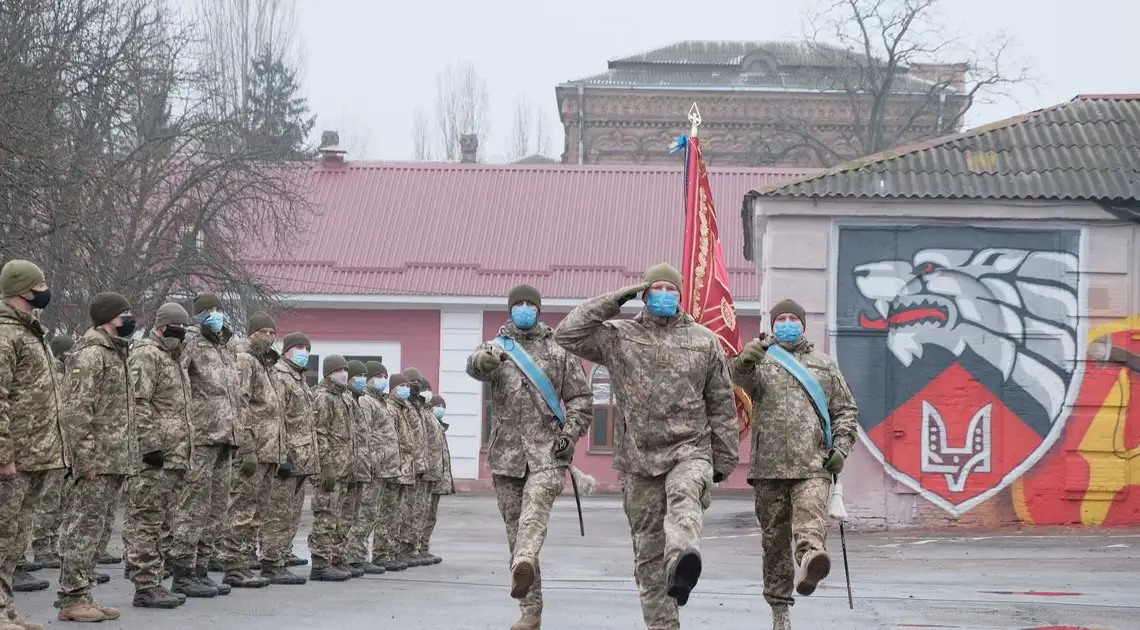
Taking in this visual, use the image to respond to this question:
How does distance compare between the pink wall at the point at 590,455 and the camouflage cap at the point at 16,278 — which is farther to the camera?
the pink wall at the point at 590,455

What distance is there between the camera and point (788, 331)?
36.7 feet

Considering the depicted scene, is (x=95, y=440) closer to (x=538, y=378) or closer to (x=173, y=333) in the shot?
(x=173, y=333)

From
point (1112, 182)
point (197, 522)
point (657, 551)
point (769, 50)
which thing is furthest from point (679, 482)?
point (769, 50)

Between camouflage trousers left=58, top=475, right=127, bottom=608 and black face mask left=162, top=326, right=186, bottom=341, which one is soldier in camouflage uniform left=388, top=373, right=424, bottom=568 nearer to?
black face mask left=162, top=326, right=186, bottom=341

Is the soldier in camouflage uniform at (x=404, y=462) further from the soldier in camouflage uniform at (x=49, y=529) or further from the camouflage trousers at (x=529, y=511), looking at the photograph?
the camouflage trousers at (x=529, y=511)

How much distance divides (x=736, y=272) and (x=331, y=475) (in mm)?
23204

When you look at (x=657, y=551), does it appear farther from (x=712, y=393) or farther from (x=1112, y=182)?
(x=1112, y=182)

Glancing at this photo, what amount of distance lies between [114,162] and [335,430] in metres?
11.7

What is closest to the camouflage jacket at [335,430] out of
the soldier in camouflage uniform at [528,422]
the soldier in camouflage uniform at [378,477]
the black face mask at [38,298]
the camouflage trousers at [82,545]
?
the soldier in camouflage uniform at [378,477]

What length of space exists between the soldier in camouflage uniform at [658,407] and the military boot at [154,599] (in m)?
3.77

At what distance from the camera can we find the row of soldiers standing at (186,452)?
1027 centimetres

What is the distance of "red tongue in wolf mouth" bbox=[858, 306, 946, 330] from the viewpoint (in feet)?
72.0

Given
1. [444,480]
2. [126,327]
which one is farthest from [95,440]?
[444,480]

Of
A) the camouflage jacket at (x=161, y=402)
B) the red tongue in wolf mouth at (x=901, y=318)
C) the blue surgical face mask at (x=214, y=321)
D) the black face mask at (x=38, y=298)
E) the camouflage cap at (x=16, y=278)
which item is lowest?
the camouflage jacket at (x=161, y=402)
